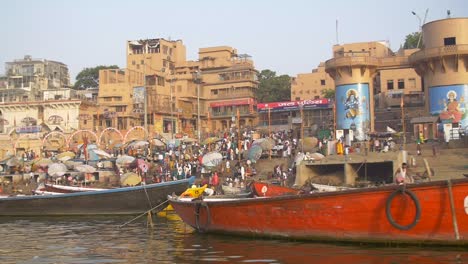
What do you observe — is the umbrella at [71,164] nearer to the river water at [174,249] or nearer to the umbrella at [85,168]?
the umbrella at [85,168]

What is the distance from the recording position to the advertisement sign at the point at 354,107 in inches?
1617

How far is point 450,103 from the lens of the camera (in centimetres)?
3809

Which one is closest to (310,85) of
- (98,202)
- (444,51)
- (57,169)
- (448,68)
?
(448,68)

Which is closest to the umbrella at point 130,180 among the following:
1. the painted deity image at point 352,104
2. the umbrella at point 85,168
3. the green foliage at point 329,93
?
the umbrella at point 85,168

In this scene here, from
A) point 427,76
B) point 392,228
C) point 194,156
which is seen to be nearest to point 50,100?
point 194,156

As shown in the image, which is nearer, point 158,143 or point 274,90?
point 158,143

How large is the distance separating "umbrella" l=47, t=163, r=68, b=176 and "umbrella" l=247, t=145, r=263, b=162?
12.1 metres

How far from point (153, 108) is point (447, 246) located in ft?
162

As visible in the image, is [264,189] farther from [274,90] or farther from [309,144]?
[274,90]

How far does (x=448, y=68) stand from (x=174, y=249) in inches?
1239

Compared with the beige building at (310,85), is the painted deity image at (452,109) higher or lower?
lower

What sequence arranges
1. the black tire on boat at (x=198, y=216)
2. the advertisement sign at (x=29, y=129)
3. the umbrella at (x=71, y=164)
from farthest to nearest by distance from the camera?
the advertisement sign at (x=29, y=129) → the umbrella at (x=71, y=164) → the black tire on boat at (x=198, y=216)

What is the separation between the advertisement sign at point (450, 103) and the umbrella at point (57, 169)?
26.5 metres

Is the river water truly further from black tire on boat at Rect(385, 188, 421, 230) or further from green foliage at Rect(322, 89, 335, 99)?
green foliage at Rect(322, 89, 335, 99)
